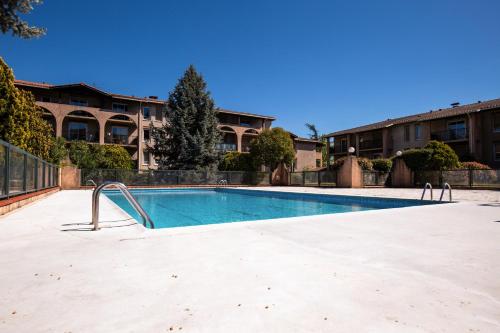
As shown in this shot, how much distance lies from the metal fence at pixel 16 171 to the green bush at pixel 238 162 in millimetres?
21539

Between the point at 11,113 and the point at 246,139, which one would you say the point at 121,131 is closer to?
the point at 246,139

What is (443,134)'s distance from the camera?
3100cm

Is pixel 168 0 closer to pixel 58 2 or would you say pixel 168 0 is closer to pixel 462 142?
pixel 58 2

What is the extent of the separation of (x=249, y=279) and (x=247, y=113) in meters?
38.9

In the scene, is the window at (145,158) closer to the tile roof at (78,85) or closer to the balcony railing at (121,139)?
the balcony railing at (121,139)

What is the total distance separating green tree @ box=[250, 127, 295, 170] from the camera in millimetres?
28500

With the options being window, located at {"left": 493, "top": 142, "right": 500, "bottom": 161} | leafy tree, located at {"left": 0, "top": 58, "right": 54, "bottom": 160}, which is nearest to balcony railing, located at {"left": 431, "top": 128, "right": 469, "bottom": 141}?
window, located at {"left": 493, "top": 142, "right": 500, "bottom": 161}

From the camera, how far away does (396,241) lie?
14.1 ft

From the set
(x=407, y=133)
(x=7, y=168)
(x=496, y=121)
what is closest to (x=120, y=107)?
(x=7, y=168)

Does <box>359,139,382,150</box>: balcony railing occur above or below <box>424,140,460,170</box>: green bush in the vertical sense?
above

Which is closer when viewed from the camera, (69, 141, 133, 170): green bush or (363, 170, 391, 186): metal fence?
(363, 170, 391, 186): metal fence

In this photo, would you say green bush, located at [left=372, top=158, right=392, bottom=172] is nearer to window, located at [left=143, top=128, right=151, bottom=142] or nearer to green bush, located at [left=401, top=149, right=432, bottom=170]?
green bush, located at [left=401, top=149, right=432, bottom=170]

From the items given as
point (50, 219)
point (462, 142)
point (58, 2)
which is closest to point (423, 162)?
point (462, 142)

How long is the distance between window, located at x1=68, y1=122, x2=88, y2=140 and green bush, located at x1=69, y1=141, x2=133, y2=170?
10.7 ft
